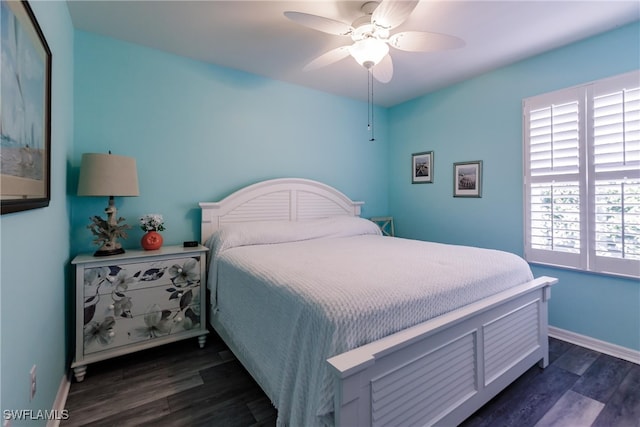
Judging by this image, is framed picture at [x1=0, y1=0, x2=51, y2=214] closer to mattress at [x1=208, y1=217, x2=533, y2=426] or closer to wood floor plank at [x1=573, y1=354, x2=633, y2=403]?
mattress at [x1=208, y1=217, x2=533, y2=426]

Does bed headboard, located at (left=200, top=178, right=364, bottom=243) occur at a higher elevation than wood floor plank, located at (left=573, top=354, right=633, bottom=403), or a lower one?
higher

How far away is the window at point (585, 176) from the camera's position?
7.04 feet

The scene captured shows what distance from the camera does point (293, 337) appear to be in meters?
1.27

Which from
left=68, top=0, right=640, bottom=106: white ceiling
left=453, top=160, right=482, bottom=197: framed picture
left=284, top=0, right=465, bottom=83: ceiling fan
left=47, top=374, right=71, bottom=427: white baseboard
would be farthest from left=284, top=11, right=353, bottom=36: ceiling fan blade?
left=47, top=374, right=71, bottom=427: white baseboard

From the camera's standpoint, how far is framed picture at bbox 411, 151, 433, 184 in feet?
12.0

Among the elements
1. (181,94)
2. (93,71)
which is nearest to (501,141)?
(181,94)

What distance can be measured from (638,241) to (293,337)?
8.56 feet

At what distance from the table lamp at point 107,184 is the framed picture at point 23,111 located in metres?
0.64

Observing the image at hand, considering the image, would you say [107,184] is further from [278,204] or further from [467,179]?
[467,179]

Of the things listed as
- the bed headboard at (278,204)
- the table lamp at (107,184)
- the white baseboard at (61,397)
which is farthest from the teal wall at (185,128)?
the white baseboard at (61,397)

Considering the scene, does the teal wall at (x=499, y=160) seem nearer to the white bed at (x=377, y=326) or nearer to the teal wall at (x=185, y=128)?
the white bed at (x=377, y=326)

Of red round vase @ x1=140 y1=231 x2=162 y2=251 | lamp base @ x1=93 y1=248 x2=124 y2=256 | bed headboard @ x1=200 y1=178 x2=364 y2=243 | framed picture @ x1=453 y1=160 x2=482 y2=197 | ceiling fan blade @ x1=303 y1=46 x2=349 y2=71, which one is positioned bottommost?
lamp base @ x1=93 y1=248 x2=124 y2=256

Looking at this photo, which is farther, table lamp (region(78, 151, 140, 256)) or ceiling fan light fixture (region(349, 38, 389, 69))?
table lamp (region(78, 151, 140, 256))

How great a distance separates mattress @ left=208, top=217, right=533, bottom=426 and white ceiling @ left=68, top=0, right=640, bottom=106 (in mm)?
1645
